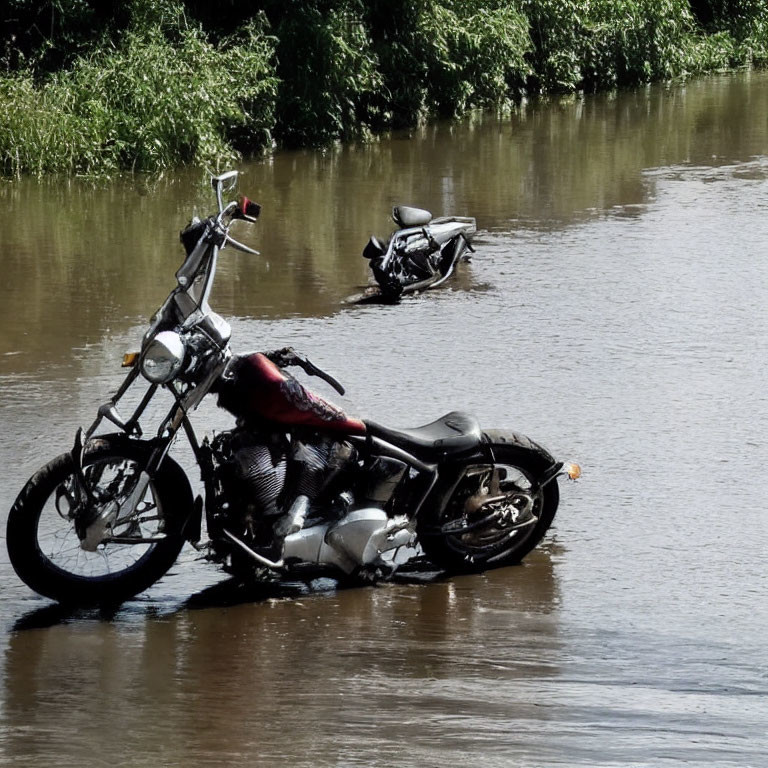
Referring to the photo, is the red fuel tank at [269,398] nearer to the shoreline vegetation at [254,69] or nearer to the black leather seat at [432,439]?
the black leather seat at [432,439]

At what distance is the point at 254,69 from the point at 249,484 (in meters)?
15.2

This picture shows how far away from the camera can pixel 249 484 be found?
5738mm

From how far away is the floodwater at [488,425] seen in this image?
461 centimetres

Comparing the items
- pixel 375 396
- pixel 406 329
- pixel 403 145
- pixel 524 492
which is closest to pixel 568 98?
pixel 403 145

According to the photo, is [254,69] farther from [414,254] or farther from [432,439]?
[432,439]

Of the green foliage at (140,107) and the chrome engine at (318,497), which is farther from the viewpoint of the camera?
the green foliage at (140,107)

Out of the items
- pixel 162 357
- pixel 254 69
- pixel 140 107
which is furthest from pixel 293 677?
pixel 254 69

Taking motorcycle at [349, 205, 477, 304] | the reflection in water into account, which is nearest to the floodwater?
the reflection in water

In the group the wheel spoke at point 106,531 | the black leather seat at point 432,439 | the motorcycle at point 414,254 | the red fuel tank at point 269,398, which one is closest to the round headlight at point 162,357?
the red fuel tank at point 269,398

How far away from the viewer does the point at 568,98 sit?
27.2 m

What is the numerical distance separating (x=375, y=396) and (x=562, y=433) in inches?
51.0

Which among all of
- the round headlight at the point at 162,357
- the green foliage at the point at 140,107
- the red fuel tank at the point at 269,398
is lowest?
the red fuel tank at the point at 269,398

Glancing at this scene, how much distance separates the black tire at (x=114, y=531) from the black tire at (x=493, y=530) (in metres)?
1.04

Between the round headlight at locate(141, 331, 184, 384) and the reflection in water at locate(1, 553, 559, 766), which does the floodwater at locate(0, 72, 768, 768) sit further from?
the round headlight at locate(141, 331, 184, 384)
